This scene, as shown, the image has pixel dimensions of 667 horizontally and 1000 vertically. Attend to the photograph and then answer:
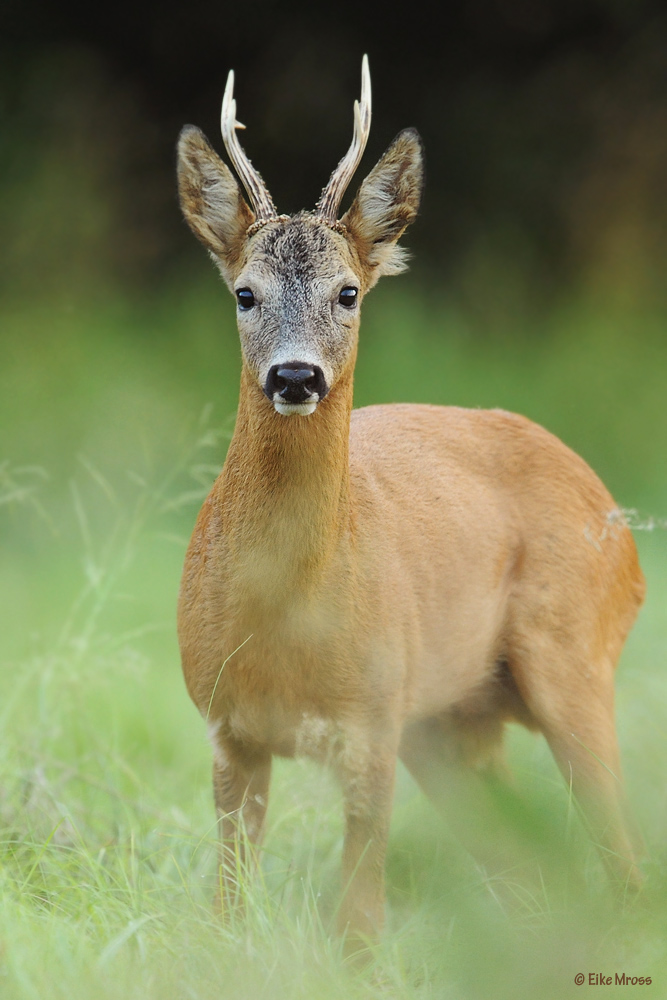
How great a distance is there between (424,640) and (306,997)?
1.25 meters

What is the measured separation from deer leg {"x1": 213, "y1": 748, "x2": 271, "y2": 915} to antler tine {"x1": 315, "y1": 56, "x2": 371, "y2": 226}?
1210 mm

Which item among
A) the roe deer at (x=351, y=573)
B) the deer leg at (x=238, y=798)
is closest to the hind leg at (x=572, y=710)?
the roe deer at (x=351, y=573)

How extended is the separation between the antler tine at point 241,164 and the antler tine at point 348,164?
0.12 meters

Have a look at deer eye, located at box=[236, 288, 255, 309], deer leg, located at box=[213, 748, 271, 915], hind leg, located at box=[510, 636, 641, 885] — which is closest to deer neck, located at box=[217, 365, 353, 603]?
deer eye, located at box=[236, 288, 255, 309]

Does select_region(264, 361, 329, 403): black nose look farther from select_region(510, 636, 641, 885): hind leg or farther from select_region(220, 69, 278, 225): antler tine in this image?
select_region(510, 636, 641, 885): hind leg

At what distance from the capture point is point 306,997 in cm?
180

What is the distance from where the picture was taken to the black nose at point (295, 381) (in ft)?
7.77

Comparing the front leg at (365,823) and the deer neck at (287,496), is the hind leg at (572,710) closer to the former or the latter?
the front leg at (365,823)

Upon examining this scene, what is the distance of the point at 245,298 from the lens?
2.63 meters

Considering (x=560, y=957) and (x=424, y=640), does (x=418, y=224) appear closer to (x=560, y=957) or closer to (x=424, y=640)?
(x=424, y=640)

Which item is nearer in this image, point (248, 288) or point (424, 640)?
point (248, 288)

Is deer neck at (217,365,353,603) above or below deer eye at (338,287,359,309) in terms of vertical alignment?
below

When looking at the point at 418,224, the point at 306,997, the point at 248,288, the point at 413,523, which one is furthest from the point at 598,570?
the point at 418,224

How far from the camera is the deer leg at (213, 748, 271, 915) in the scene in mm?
2795
